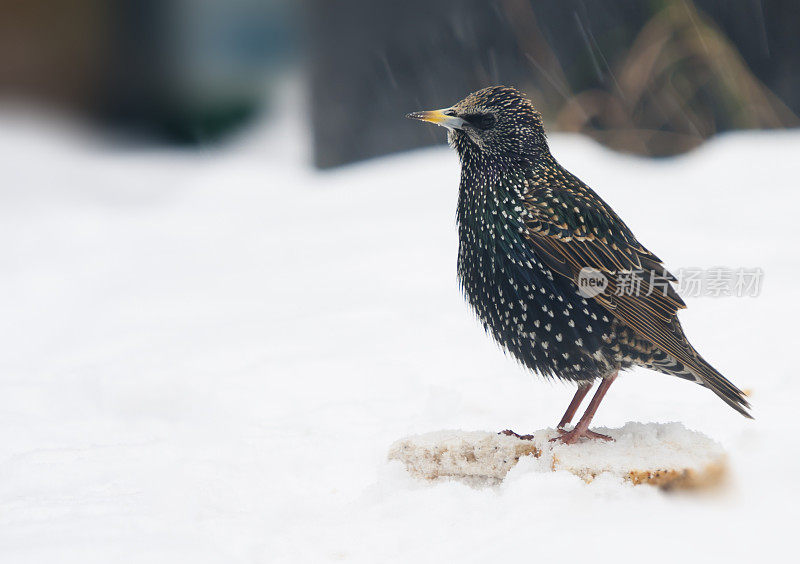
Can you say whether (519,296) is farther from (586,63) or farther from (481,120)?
(586,63)

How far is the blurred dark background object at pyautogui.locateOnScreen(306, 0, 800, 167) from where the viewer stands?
23.2 ft

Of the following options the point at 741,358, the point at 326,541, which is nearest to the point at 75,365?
the point at 326,541

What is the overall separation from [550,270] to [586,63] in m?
5.15

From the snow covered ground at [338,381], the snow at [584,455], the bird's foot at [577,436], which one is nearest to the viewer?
the snow covered ground at [338,381]

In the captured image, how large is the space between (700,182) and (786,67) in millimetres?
1629

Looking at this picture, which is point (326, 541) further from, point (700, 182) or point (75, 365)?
point (700, 182)

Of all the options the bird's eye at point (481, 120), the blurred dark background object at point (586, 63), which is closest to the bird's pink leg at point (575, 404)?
the bird's eye at point (481, 120)

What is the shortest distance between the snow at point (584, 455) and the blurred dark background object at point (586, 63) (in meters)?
4.67

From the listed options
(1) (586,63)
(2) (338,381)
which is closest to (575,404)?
(2) (338,381)

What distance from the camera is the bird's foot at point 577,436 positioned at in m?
2.90

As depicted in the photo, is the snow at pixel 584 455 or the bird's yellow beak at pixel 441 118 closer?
the snow at pixel 584 455

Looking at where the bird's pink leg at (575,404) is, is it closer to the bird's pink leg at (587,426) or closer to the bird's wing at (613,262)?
the bird's pink leg at (587,426)

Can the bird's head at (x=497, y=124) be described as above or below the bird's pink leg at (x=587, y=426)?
above

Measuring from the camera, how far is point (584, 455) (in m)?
2.79
